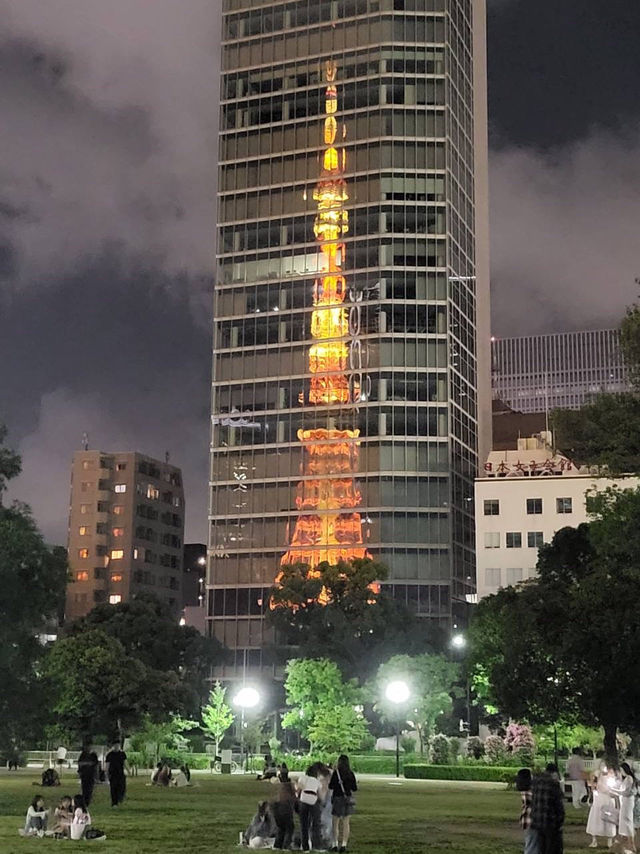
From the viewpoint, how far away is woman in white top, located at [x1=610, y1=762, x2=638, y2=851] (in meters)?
26.1

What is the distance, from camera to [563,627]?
39.1m

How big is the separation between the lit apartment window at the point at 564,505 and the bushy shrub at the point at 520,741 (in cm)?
4224

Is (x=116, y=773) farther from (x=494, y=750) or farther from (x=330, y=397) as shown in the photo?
(x=330, y=397)

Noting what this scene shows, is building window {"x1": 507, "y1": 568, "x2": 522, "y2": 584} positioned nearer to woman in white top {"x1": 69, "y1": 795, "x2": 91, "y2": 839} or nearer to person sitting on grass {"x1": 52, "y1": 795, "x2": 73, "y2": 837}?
person sitting on grass {"x1": 52, "y1": 795, "x2": 73, "y2": 837}

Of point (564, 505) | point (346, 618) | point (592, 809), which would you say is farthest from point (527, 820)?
point (564, 505)

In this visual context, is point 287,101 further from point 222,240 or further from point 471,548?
point 471,548

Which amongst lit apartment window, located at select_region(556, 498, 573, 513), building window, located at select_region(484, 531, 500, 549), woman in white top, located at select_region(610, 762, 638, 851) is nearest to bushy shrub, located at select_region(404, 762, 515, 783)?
woman in white top, located at select_region(610, 762, 638, 851)

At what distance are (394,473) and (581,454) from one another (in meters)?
88.5

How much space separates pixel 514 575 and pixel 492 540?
3.96 m

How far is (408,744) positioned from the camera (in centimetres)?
8688

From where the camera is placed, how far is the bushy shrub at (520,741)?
2881 inches

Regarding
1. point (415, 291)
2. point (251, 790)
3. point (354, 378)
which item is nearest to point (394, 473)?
point (354, 378)

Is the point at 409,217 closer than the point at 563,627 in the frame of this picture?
No

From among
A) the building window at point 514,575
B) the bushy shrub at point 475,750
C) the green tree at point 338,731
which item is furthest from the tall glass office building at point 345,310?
the green tree at point 338,731
